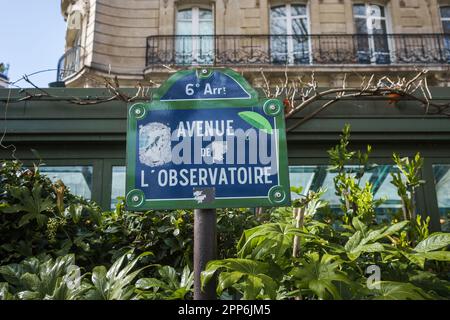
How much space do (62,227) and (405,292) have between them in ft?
8.01

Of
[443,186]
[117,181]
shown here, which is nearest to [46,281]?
[117,181]

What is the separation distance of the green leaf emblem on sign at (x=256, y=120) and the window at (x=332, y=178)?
3046 millimetres

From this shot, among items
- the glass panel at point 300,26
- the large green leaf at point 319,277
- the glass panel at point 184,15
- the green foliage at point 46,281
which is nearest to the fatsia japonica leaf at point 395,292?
the large green leaf at point 319,277

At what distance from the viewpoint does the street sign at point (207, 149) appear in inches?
82.0

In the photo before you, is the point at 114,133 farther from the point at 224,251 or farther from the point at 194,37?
the point at 194,37

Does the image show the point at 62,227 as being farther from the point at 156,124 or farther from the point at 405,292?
the point at 405,292

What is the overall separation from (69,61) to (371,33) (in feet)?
31.5

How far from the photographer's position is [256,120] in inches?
86.4

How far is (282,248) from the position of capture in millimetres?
2168

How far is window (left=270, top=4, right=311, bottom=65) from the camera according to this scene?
1302cm

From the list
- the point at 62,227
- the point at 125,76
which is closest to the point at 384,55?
the point at 125,76

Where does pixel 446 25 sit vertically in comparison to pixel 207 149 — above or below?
above

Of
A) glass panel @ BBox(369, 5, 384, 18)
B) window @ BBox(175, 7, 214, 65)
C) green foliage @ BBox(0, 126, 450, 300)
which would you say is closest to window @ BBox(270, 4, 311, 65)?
window @ BBox(175, 7, 214, 65)

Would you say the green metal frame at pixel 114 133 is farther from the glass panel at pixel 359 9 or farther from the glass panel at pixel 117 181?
the glass panel at pixel 359 9
